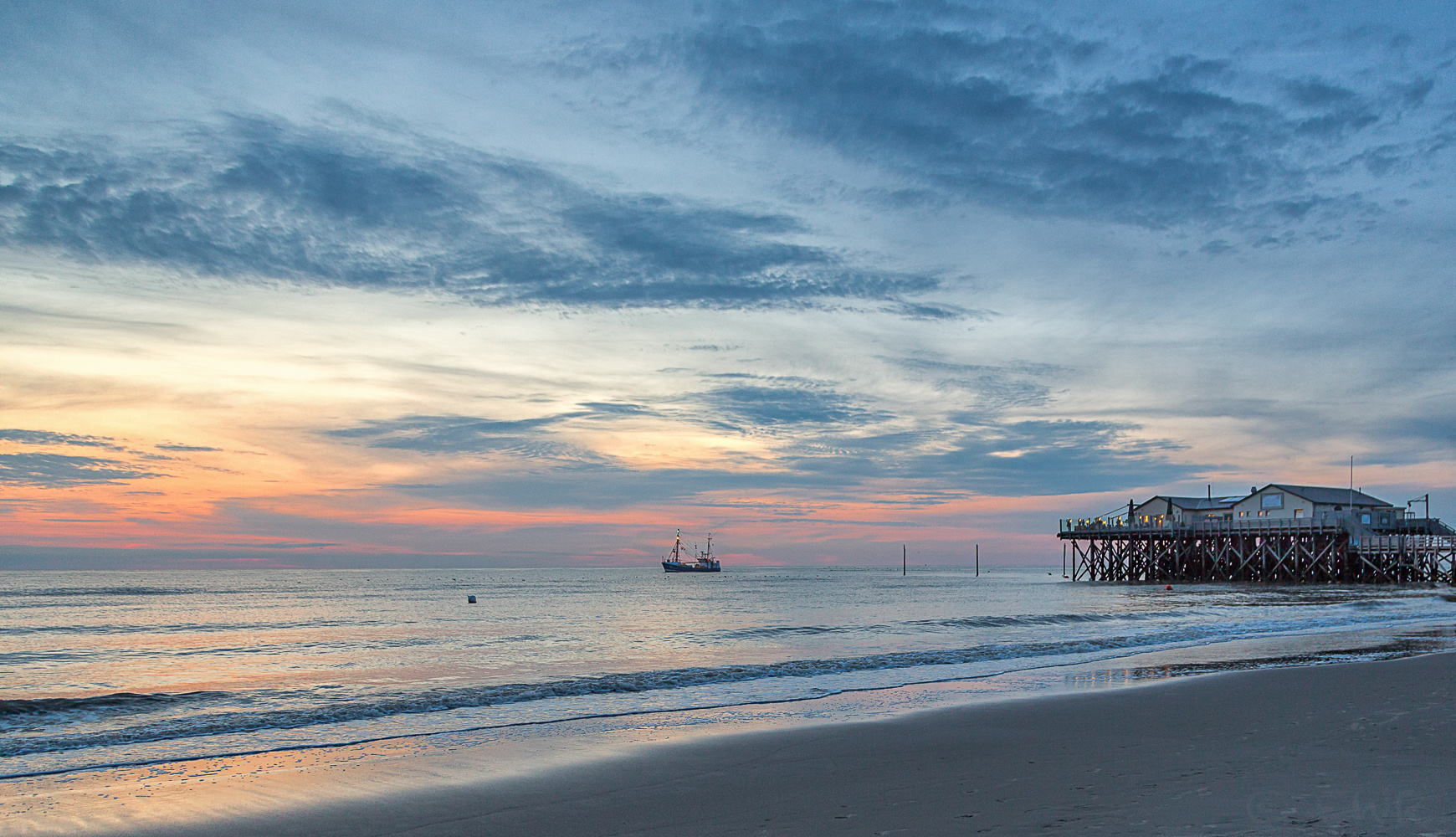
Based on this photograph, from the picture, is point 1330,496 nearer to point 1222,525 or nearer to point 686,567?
point 1222,525

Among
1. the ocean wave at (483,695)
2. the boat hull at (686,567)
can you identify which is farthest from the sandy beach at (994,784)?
the boat hull at (686,567)

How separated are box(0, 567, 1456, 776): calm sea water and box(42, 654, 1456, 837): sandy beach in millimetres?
4552

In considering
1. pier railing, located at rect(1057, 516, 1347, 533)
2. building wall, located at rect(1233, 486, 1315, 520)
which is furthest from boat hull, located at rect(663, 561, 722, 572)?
building wall, located at rect(1233, 486, 1315, 520)

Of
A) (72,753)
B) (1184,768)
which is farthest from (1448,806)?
(72,753)

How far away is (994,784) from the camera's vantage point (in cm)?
848

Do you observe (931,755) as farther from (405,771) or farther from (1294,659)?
(1294,659)

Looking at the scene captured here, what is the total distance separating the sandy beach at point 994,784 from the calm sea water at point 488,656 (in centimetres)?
455

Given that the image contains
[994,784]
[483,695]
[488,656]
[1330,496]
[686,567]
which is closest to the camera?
[994,784]

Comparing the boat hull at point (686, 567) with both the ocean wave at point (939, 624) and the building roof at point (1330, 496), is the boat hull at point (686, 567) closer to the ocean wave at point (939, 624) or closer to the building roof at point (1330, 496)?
the building roof at point (1330, 496)

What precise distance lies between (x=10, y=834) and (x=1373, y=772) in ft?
39.6

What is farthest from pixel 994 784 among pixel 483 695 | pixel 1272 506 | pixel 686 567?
pixel 686 567

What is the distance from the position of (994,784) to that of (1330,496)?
8225 cm

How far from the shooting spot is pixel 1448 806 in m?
6.82

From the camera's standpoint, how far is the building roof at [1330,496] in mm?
73750
